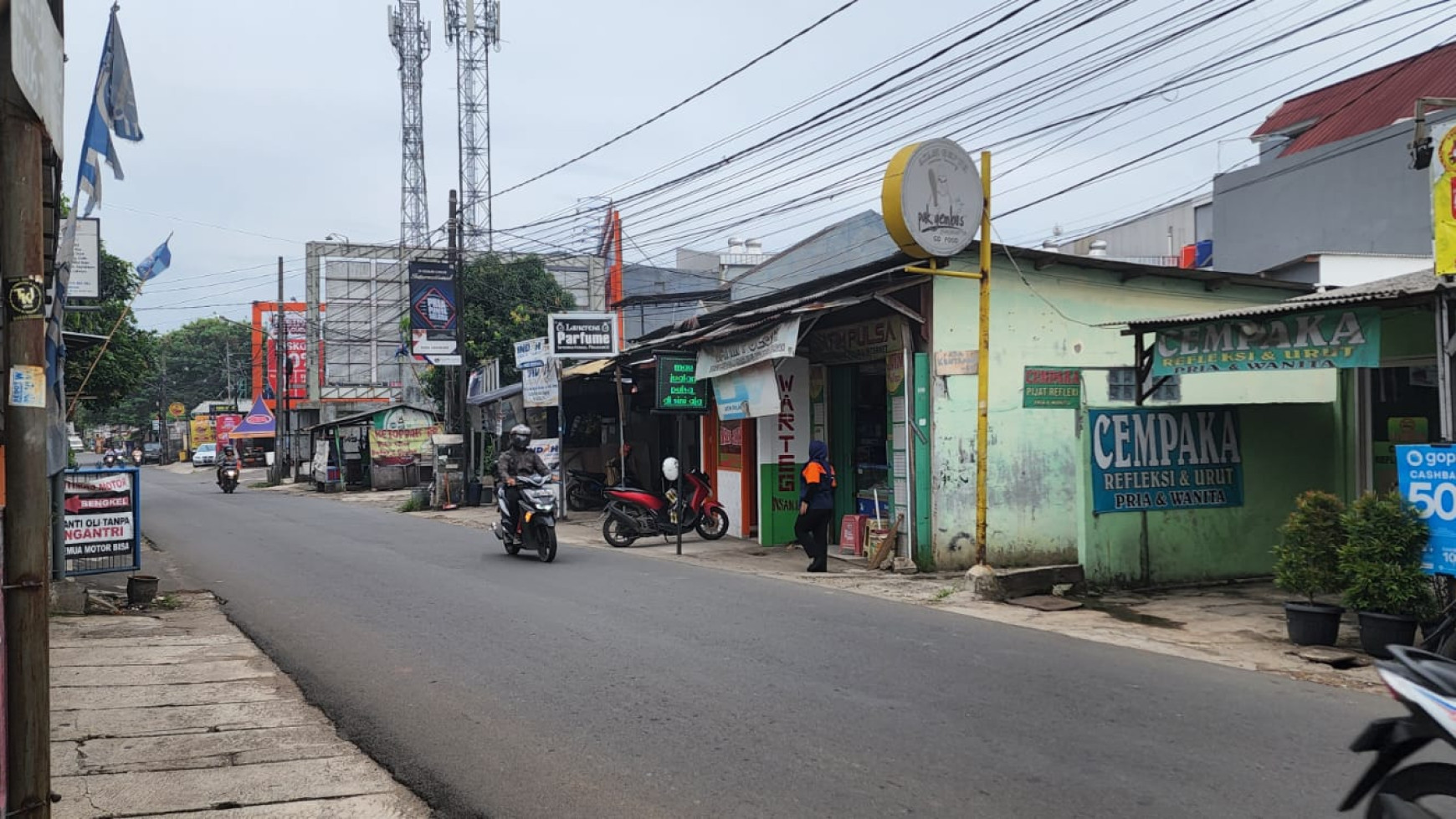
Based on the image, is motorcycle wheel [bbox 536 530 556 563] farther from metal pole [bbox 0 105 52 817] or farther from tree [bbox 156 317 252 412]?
tree [bbox 156 317 252 412]

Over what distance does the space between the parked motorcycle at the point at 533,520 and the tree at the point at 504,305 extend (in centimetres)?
2107

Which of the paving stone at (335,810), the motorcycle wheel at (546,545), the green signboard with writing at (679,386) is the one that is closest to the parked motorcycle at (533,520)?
the motorcycle wheel at (546,545)

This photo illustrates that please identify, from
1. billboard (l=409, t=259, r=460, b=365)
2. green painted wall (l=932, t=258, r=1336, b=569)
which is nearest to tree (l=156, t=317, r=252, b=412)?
billboard (l=409, t=259, r=460, b=365)

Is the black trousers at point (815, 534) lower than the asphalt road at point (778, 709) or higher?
higher

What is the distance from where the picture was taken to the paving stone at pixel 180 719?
19.9ft

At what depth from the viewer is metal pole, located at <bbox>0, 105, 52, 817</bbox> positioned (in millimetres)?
3332

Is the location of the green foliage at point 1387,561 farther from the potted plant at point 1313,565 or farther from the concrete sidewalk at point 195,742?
the concrete sidewalk at point 195,742

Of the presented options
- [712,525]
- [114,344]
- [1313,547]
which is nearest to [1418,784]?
[1313,547]

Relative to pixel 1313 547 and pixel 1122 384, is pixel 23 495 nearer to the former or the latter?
pixel 1313 547

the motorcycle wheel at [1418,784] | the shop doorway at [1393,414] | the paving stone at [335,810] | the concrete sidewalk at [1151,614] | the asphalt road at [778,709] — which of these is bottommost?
the concrete sidewalk at [1151,614]

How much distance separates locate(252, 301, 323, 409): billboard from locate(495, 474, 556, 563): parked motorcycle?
4188cm

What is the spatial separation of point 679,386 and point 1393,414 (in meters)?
9.54

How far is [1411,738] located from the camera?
3691 millimetres

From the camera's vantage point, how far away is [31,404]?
11.0 feet
